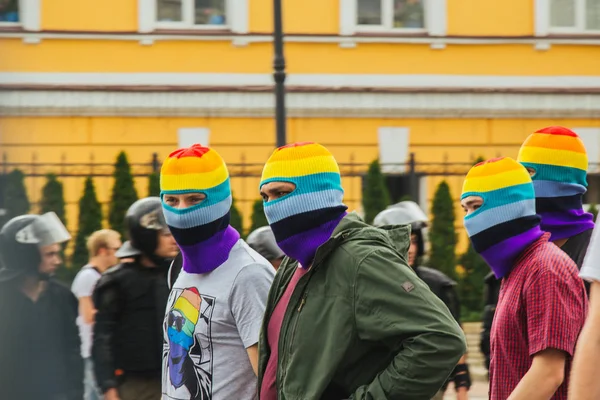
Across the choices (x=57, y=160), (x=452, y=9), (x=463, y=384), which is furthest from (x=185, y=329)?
(x=452, y=9)

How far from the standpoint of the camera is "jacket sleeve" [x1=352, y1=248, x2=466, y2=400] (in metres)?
3.27

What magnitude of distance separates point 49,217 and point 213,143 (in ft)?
39.0

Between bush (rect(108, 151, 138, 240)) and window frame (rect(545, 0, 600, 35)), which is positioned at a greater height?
window frame (rect(545, 0, 600, 35))

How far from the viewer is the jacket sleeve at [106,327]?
5.98 m

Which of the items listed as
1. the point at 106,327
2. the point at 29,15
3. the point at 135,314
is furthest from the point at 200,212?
the point at 29,15

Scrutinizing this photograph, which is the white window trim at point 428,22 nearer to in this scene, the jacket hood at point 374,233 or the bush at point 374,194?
the bush at point 374,194

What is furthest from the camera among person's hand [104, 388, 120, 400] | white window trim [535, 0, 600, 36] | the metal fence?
white window trim [535, 0, 600, 36]

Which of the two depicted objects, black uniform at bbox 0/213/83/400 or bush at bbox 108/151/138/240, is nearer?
black uniform at bbox 0/213/83/400

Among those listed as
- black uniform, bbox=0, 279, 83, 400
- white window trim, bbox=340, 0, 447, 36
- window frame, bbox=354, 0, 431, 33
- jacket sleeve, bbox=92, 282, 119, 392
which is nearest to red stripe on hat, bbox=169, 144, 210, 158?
Result: jacket sleeve, bbox=92, 282, 119, 392

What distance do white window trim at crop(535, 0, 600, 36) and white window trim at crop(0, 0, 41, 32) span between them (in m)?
7.96

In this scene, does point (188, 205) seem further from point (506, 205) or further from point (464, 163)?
point (464, 163)

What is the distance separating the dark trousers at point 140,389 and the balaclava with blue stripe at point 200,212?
5.09 feet

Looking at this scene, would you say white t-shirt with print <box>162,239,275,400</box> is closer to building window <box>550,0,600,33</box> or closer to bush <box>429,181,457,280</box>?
bush <box>429,181,457,280</box>

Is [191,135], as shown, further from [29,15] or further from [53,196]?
[29,15]
